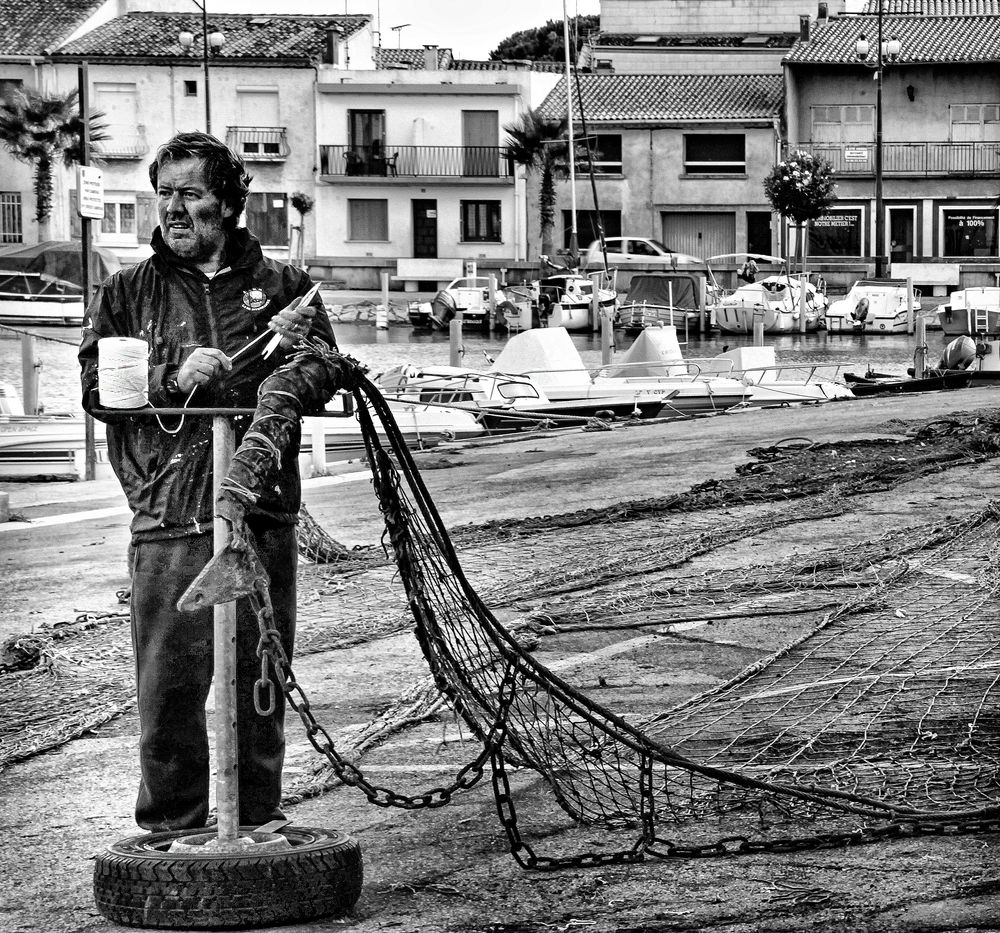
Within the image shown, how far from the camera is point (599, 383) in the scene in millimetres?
23969

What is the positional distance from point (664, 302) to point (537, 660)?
41.7 meters

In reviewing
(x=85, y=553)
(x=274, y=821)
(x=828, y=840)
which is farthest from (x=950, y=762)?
(x=85, y=553)

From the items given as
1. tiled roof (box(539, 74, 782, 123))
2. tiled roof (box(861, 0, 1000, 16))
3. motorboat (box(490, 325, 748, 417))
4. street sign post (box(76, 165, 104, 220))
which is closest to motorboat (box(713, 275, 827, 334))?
tiled roof (box(539, 74, 782, 123))

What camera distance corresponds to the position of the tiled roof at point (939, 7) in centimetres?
6431

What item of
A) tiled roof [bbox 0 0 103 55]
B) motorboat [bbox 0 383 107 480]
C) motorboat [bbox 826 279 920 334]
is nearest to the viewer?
motorboat [bbox 0 383 107 480]

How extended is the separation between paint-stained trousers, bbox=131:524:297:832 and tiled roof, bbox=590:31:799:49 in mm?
63655

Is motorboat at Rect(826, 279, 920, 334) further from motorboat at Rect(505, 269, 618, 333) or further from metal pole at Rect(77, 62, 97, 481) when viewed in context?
metal pole at Rect(77, 62, 97, 481)

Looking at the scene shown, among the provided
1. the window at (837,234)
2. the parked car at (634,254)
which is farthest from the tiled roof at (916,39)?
the parked car at (634,254)

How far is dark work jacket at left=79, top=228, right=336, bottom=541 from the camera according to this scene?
3916mm

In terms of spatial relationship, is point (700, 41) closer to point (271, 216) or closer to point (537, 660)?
point (271, 216)

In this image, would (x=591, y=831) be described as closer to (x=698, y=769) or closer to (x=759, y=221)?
(x=698, y=769)

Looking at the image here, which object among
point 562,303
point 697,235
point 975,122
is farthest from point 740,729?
point 975,122

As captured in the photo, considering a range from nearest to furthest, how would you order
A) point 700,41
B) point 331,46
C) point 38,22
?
1. point 331,46
2. point 38,22
3. point 700,41

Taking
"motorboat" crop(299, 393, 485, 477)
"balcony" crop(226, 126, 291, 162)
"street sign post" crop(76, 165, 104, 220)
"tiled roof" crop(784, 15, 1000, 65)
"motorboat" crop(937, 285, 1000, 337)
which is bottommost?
"motorboat" crop(299, 393, 485, 477)
